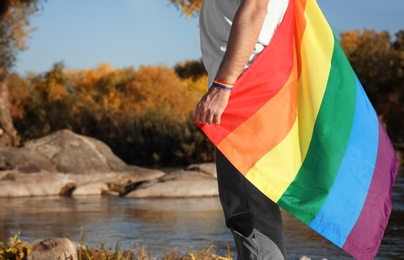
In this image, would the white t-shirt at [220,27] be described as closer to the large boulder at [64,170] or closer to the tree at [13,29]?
the large boulder at [64,170]

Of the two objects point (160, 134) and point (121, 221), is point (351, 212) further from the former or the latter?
point (160, 134)

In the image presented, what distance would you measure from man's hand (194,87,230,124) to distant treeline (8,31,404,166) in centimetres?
1925

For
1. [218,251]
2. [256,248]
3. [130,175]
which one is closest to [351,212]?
[256,248]

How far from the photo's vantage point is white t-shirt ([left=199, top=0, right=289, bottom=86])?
3.20 metres

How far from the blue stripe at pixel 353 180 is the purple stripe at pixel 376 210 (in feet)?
0.10

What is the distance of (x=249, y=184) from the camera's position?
3195 mm

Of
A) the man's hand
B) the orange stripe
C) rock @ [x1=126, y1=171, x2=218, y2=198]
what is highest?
the man's hand

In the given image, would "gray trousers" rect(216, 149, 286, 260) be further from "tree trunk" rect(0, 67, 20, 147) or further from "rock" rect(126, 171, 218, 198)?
"tree trunk" rect(0, 67, 20, 147)

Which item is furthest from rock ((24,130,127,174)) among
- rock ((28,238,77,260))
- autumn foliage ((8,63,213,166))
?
rock ((28,238,77,260))

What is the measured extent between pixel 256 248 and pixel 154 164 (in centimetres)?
2000

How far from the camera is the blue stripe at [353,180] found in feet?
10.8

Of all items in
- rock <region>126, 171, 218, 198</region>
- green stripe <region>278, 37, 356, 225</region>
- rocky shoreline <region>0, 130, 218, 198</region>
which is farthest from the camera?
rocky shoreline <region>0, 130, 218, 198</region>

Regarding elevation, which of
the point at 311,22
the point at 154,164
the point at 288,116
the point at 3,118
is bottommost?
the point at 154,164

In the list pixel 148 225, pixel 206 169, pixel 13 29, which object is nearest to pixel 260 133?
pixel 148 225
